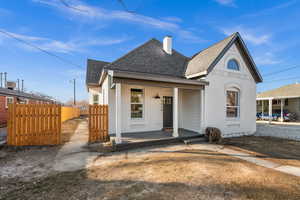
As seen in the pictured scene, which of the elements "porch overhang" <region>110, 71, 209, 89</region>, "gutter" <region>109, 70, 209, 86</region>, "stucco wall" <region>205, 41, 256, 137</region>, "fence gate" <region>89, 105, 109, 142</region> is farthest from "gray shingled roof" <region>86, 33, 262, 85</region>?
"fence gate" <region>89, 105, 109, 142</region>

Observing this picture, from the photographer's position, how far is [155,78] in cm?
655

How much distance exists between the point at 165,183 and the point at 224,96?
746 cm

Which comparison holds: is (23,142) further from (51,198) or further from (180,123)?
(180,123)

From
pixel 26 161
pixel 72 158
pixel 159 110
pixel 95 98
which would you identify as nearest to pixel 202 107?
pixel 159 110

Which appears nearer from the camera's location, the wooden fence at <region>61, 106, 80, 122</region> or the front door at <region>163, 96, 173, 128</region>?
the front door at <region>163, 96, 173, 128</region>

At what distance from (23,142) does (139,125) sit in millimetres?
5654

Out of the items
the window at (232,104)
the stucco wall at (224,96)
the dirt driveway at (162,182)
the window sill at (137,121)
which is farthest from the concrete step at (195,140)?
the window at (232,104)

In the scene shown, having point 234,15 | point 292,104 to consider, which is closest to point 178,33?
point 234,15

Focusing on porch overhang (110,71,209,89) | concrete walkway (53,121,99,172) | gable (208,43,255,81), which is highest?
gable (208,43,255,81)

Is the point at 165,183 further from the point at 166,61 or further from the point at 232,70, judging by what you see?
A: the point at 232,70

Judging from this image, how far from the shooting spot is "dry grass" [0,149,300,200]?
2.79 meters

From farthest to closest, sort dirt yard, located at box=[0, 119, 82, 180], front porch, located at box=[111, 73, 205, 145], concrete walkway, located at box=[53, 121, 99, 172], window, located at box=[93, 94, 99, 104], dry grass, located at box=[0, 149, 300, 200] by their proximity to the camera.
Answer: window, located at box=[93, 94, 99, 104]
front porch, located at box=[111, 73, 205, 145]
concrete walkway, located at box=[53, 121, 99, 172]
dirt yard, located at box=[0, 119, 82, 180]
dry grass, located at box=[0, 149, 300, 200]

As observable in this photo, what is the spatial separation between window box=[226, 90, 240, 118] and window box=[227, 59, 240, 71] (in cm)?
166

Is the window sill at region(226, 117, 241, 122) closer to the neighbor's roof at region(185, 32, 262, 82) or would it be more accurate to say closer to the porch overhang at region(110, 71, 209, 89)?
the porch overhang at region(110, 71, 209, 89)
